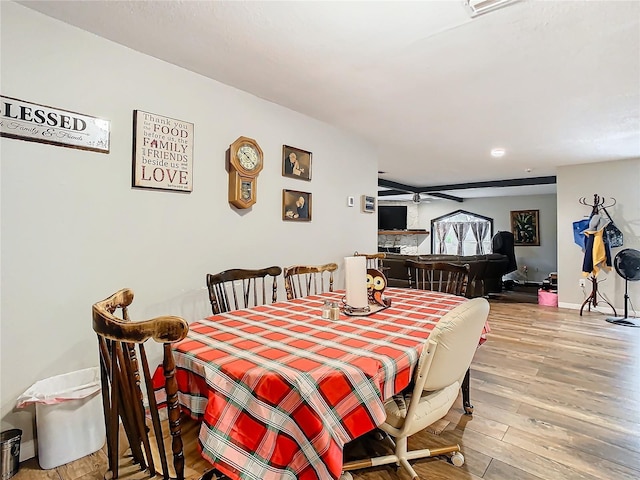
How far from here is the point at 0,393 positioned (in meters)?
1.58

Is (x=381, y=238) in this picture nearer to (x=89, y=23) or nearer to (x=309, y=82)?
(x=309, y=82)

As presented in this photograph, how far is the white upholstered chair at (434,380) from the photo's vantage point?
1.22 m

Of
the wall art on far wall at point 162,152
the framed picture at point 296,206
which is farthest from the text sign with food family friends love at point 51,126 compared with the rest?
the framed picture at point 296,206

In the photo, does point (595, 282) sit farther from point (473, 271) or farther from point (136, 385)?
point (136, 385)

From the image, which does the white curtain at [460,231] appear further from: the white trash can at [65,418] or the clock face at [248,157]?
the white trash can at [65,418]

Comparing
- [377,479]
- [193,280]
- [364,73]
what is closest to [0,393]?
[193,280]

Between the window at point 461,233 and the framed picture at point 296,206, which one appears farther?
the window at point 461,233

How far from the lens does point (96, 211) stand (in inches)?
73.0

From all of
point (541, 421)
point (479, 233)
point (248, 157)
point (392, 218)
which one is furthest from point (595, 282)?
point (392, 218)

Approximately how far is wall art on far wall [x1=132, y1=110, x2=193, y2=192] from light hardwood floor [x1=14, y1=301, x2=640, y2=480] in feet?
4.93

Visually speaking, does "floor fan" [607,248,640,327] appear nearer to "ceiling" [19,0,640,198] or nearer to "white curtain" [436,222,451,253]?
"ceiling" [19,0,640,198]

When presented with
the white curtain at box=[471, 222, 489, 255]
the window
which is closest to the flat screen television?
the window

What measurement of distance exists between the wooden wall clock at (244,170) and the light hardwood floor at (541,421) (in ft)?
5.50

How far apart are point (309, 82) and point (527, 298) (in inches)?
231
